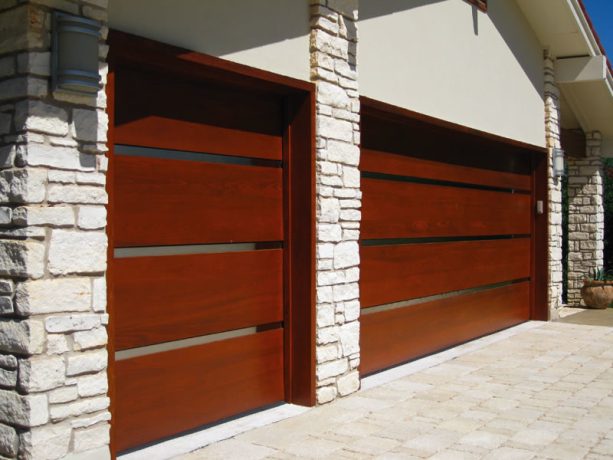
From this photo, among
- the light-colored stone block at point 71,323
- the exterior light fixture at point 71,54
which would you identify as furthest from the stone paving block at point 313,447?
the exterior light fixture at point 71,54

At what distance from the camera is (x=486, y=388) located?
21.3 feet

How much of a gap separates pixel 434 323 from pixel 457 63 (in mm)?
2980

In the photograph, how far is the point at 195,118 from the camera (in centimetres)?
511

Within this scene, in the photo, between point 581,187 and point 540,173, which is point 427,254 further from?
point 581,187

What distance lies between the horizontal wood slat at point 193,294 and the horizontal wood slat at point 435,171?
1.68 meters

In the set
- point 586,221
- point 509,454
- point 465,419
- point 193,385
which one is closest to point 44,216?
point 193,385

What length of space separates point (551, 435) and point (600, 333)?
5139 millimetres

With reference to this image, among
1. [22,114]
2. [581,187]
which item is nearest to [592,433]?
[22,114]

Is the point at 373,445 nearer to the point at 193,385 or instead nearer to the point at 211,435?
the point at 211,435

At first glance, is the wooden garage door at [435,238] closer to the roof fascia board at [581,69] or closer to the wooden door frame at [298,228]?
the wooden door frame at [298,228]

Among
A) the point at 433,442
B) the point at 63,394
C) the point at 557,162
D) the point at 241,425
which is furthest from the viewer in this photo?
the point at 557,162

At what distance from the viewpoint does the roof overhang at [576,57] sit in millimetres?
10178

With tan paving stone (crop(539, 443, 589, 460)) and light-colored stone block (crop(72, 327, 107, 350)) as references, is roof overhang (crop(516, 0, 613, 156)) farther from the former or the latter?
light-colored stone block (crop(72, 327, 107, 350))

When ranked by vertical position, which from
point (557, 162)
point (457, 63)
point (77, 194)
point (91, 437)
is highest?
point (457, 63)
